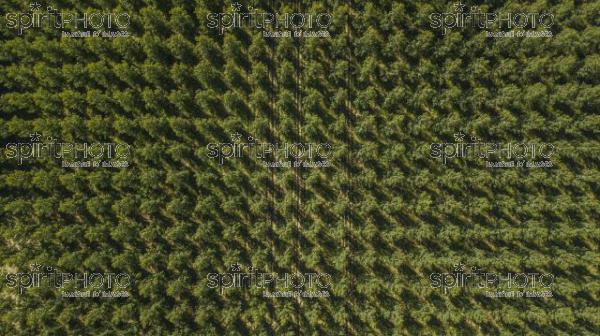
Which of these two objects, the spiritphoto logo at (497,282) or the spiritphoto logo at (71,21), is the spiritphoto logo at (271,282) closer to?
the spiritphoto logo at (497,282)

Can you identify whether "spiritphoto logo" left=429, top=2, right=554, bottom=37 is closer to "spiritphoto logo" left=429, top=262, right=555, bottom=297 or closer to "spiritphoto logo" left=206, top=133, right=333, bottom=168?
"spiritphoto logo" left=206, top=133, right=333, bottom=168

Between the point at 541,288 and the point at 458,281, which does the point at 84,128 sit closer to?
the point at 458,281

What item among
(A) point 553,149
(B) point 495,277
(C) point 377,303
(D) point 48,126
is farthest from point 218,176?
(A) point 553,149

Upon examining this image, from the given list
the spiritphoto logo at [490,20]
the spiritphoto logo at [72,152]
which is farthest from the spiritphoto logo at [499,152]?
the spiritphoto logo at [72,152]

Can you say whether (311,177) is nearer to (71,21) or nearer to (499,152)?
(499,152)

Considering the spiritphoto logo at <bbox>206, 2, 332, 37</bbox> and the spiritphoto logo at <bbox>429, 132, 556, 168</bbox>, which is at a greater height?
the spiritphoto logo at <bbox>206, 2, 332, 37</bbox>

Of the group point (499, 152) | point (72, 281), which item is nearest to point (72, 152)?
point (72, 281)

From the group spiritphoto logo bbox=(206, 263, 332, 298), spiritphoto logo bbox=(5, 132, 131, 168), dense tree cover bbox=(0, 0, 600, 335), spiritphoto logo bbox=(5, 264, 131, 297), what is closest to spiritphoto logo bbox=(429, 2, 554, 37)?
dense tree cover bbox=(0, 0, 600, 335)
